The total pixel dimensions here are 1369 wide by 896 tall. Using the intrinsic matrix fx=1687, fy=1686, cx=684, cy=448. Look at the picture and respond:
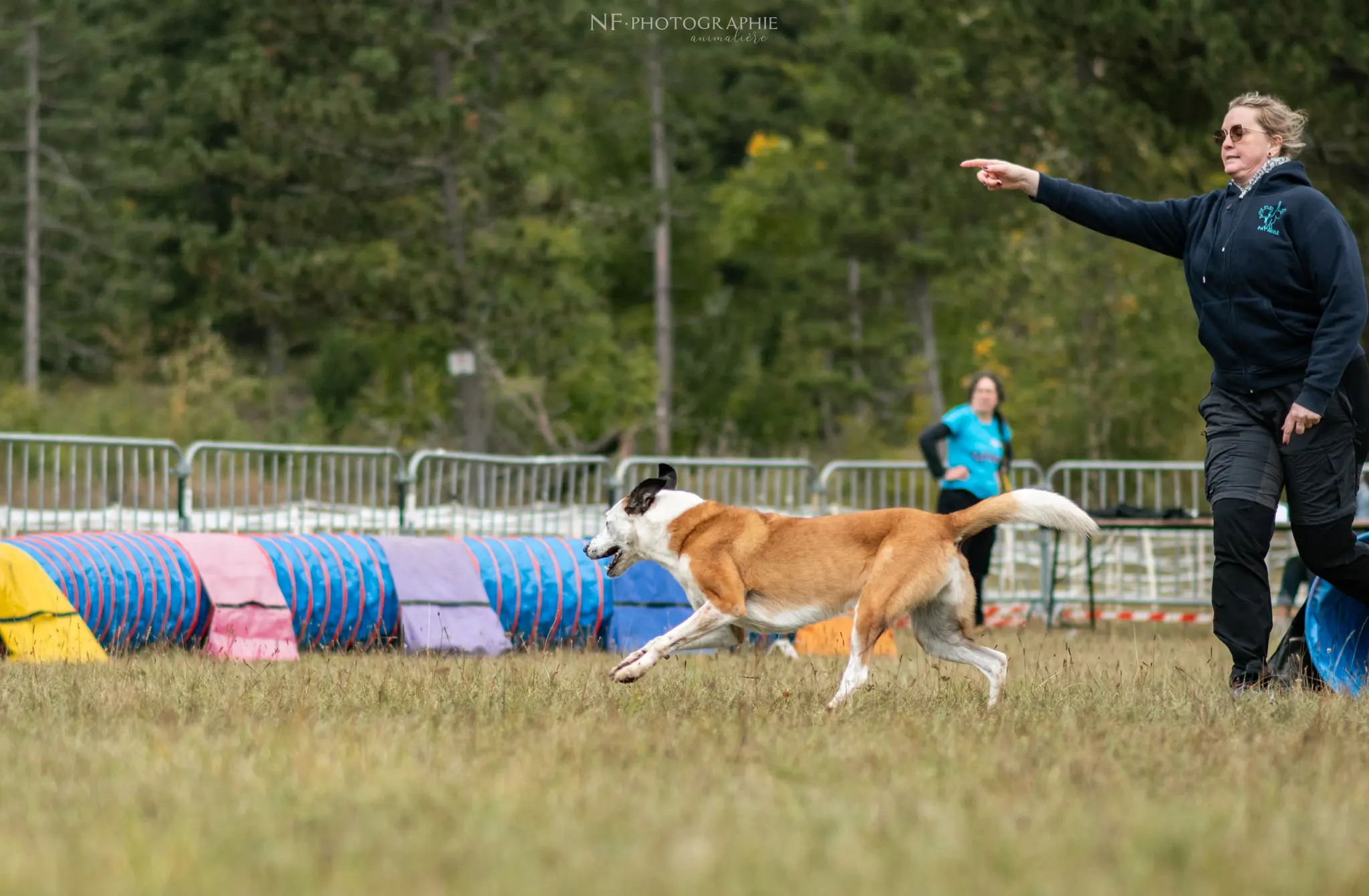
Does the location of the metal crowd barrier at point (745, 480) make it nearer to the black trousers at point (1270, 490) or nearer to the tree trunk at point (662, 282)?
the black trousers at point (1270, 490)

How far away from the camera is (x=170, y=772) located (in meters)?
4.21

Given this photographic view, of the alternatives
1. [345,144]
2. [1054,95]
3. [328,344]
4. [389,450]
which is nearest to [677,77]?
[345,144]

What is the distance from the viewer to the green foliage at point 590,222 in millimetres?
23266

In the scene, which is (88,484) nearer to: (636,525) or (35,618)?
(35,618)

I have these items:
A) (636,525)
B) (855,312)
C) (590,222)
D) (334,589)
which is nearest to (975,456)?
(636,525)

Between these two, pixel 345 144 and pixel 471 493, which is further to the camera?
pixel 345 144

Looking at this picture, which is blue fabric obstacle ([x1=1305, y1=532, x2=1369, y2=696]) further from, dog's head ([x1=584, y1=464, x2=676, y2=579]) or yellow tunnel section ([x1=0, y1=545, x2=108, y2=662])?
yellow tunnel section ([x1=0, y1=545, x2=108, y2=662])

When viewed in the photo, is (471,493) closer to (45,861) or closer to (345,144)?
(45,861)

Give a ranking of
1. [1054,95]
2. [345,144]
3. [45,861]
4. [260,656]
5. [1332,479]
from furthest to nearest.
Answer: [345,144] < [1054,95] < [260,656] < [1332,479] < [45,861]

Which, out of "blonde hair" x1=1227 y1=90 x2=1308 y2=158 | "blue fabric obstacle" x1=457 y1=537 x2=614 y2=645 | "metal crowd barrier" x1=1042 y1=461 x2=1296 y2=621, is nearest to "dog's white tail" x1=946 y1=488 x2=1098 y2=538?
"blonde hair" x1=1227 y1=90 x2=1308 y2=158

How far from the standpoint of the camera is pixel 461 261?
27.8m

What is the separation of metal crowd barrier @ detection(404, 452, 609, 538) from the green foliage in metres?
7.64

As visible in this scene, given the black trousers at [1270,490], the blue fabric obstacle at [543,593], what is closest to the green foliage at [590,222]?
the blue fabric obstacle at [543,593]

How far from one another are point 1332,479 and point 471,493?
9362mm
